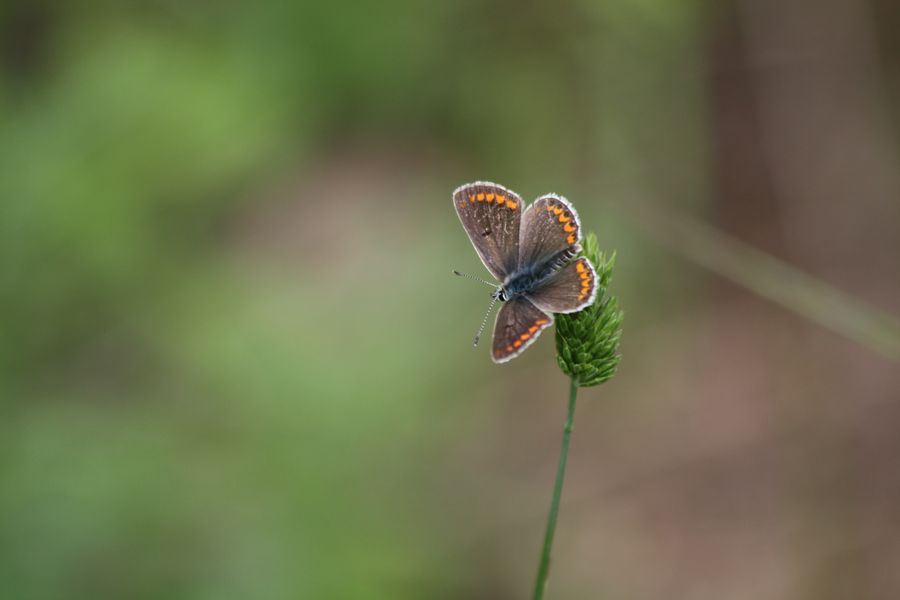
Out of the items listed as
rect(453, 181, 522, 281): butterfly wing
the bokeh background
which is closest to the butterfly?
rect(453, 181, 522, 281): butterfly wing

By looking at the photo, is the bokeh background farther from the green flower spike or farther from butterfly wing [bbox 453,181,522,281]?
the green flower spike

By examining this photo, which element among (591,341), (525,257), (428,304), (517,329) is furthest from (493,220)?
(428,304)

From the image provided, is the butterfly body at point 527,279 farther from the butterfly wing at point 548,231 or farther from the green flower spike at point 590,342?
the green flower spike at point 590,342

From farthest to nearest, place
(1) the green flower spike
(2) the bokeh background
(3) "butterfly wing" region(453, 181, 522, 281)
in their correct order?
(2) the bokeh background, (3) "butterfly wing" region(453, 181, 522, 281), (1) the green flower spike

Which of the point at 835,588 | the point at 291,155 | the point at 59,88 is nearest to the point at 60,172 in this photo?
the point at 59,88

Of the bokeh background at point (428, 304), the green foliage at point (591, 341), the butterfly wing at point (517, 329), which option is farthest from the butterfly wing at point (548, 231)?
the bokeh background at point (428, 304)

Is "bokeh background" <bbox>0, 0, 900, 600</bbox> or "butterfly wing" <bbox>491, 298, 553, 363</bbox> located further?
"bokeh background" <bbox>0, 0, 900, 600</bbox>

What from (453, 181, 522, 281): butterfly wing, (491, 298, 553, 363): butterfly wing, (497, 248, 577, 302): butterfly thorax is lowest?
(491, 298, 553, 363): butterfly wing
